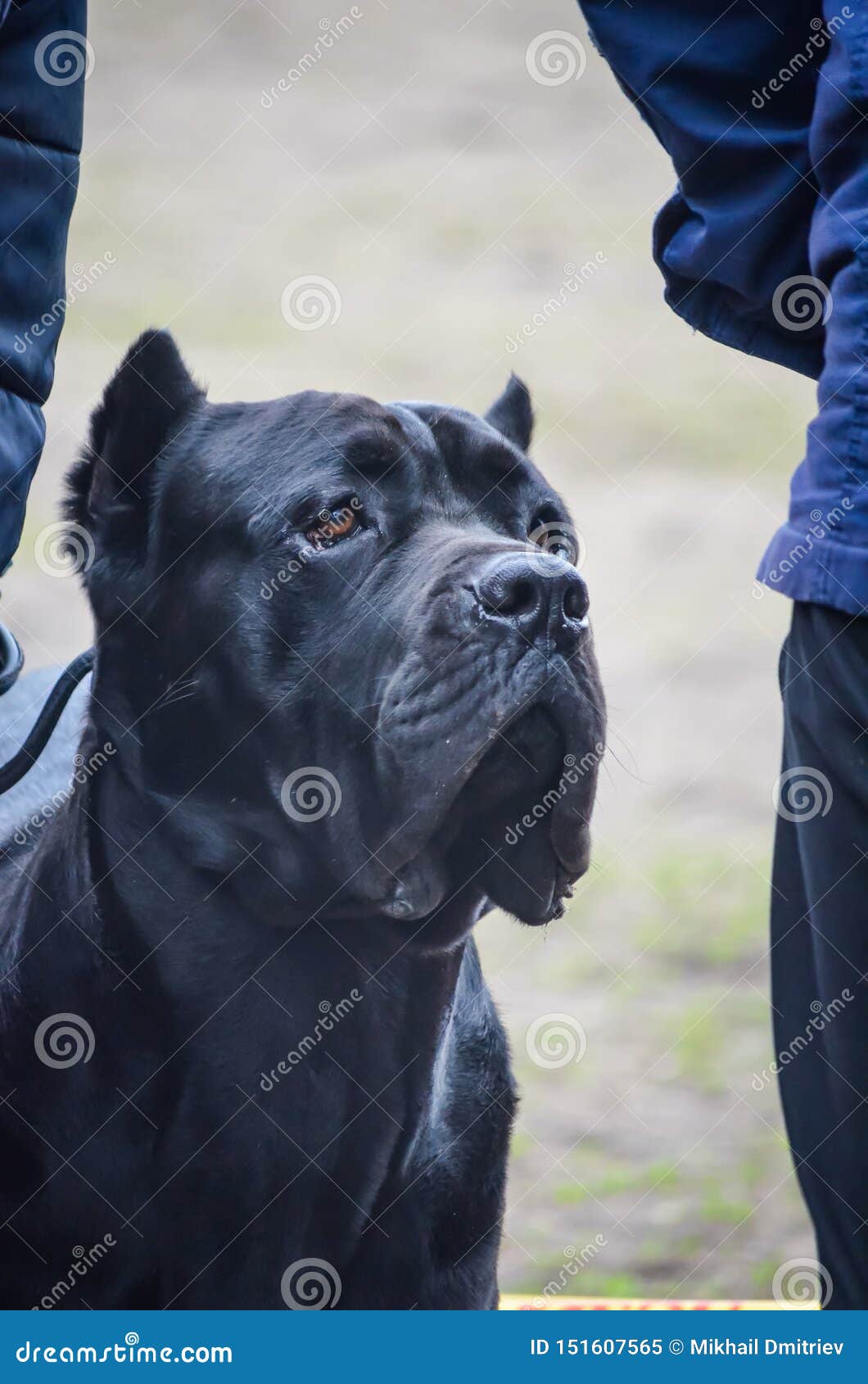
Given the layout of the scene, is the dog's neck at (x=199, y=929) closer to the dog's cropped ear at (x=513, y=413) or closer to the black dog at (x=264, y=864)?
the black dog at (x=264, y=864)

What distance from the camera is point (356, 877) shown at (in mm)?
1960

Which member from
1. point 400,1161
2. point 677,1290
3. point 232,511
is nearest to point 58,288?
point 232,511

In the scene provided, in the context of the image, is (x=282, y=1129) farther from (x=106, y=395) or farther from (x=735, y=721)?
(x=735, y=721)

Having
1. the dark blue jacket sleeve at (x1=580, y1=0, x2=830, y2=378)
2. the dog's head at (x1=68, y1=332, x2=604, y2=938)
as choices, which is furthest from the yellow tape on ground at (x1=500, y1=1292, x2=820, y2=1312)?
the dark blue jacket sleeve at (x1=580, y1=0, x2=830, y2=378)

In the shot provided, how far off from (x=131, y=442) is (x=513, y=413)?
0.66 m

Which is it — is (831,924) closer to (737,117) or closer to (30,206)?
(737,117)

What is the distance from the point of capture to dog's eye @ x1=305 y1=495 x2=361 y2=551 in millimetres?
1978

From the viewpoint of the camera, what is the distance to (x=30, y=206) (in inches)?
74.1

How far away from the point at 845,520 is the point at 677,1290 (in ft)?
8.07

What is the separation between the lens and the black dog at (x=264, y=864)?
194 centimetres

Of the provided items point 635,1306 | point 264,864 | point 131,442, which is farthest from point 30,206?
point 635,1306

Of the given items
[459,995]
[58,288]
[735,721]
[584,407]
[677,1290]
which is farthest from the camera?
[584,407]

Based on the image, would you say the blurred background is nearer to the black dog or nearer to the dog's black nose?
the black dog

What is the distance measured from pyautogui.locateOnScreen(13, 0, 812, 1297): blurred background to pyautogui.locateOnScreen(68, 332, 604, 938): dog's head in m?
0.13
